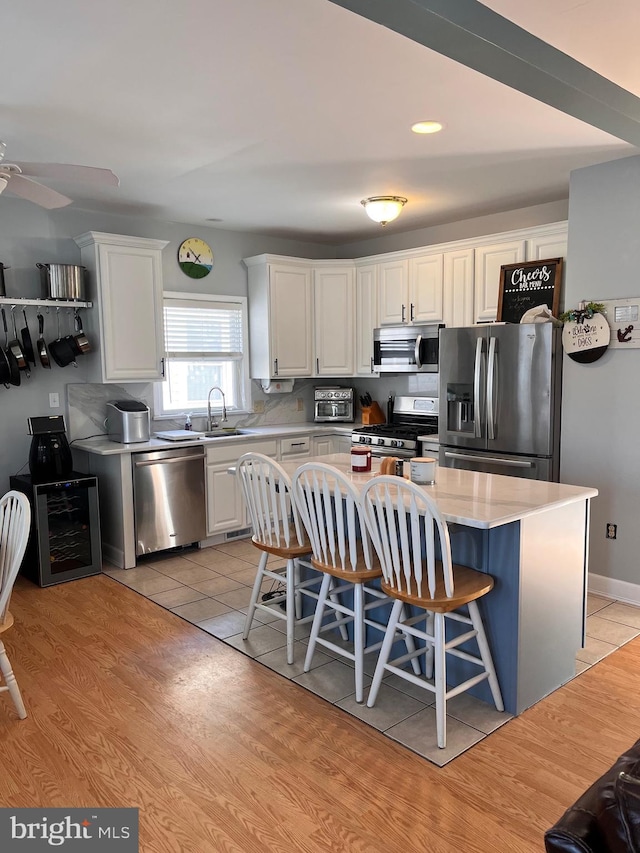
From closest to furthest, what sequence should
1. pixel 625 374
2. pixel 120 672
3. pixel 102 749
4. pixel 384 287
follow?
1. pixel 102 749
2. pixel 120 672
3. pixel 625 374
4. pixel 384 287

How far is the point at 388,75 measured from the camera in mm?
2547

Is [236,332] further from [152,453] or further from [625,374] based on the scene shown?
[625,374]

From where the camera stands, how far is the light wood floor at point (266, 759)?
204cm

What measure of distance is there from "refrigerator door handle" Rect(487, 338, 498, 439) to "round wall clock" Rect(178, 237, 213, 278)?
256 cm

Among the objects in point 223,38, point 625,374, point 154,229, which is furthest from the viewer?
point 154,229

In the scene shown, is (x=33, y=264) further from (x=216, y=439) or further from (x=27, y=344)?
(x=216, y=439)

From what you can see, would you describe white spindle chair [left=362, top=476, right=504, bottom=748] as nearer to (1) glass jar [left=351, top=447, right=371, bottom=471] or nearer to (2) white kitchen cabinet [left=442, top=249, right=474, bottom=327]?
(1) glass jar [left=351, top=447, right=371, bottom=471]

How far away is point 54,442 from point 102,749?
7.85 ft

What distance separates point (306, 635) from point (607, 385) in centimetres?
231

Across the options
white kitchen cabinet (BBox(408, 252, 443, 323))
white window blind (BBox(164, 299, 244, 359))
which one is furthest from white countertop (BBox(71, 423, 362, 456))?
white kitchen cabinet (BBox(408, 252, 443, 323))

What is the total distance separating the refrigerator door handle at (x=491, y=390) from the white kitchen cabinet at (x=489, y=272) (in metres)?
0.61

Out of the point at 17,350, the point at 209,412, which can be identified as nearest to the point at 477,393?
the point at 209,412

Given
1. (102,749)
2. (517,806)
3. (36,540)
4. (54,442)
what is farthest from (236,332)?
(517,806)

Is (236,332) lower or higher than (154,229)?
lower
